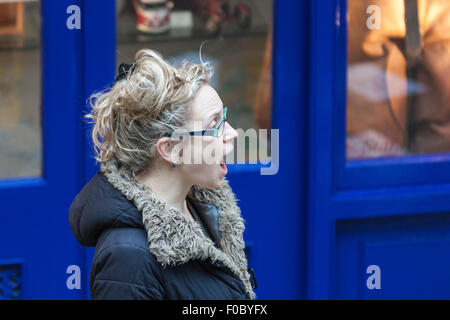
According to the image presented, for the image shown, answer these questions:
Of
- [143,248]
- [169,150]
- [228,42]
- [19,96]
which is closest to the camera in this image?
[143,248]

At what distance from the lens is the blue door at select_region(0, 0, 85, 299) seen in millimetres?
3418

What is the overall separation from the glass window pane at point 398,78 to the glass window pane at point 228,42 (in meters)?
0.41

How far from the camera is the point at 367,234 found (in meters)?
3.86

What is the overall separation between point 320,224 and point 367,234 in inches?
10.7

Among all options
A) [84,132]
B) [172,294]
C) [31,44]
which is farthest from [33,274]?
[172,294]

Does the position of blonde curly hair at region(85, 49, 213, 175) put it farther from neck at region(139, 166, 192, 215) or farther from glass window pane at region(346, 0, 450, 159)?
glass window pane at region(346, 0, 450, 159)

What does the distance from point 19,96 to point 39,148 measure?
0.78 ft

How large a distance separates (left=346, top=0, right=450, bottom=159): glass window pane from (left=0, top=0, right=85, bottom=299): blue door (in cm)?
130

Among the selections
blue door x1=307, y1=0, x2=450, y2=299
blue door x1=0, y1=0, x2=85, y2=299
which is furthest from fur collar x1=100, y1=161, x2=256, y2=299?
blue door x1=307, y1=0, x2=450, y2=299

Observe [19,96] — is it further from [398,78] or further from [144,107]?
[398,78]

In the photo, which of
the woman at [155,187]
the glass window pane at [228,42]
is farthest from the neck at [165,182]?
the glass window pane at [228,42]

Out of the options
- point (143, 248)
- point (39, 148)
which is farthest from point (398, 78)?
point (143, 248)

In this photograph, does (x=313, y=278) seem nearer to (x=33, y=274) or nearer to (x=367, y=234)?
(x=367, y=234)

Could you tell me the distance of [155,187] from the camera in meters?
2.29
